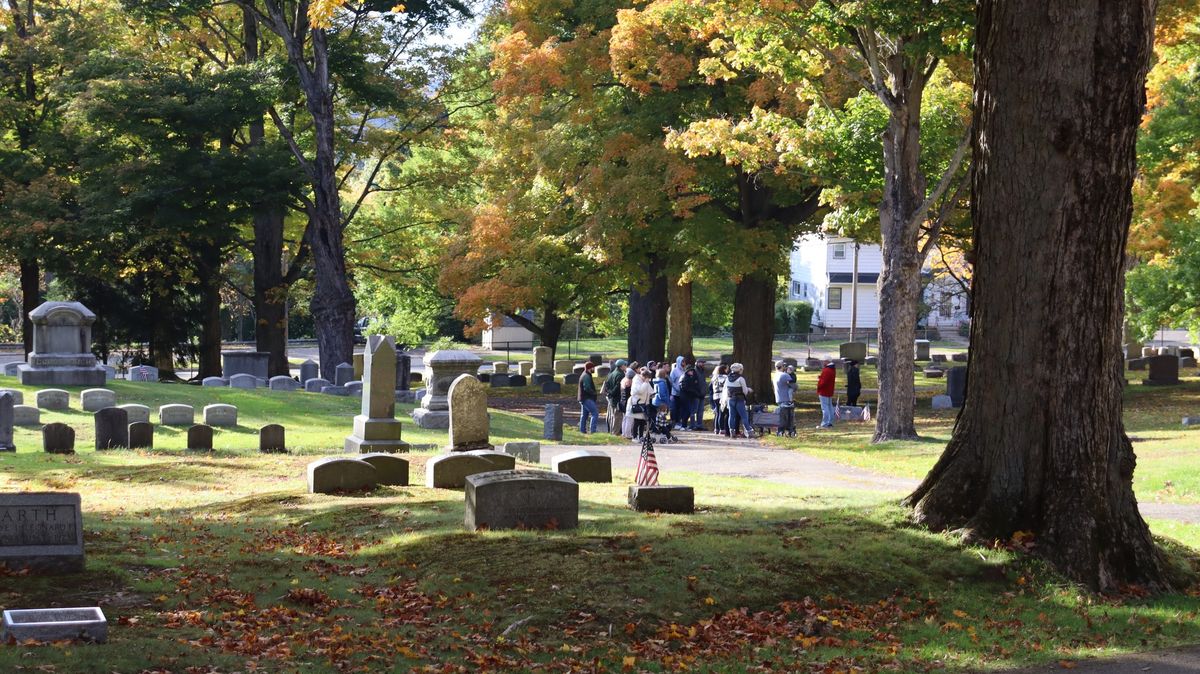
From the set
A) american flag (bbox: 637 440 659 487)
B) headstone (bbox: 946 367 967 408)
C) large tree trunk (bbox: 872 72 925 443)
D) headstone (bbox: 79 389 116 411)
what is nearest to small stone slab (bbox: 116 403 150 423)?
headstone (bbox: 79 389 116 411)

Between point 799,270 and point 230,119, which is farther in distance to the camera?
point 799,270

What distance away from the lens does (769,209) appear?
33.2 meters

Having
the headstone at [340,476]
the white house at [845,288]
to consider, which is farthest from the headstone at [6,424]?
the white house at [845,288]

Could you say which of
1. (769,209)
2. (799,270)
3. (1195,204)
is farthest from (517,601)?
(799,270)

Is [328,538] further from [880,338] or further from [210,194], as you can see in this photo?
[210,194]

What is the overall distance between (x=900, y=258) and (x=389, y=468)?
453 inches

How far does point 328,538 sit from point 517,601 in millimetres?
3601

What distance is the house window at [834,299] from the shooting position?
82750 mm

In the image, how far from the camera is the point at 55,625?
315 inches

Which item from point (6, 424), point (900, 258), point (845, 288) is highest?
point (845, 288)

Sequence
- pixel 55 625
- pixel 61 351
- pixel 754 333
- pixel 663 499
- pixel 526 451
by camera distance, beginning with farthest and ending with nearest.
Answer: pixel 754 333
pixel 61 351
pixel 526 451
pixel 663 499
pixel 55 625

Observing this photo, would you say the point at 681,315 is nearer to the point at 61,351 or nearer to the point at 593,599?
the point at 61,351

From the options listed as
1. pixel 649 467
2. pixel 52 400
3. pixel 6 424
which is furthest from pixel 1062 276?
pixel 52 400

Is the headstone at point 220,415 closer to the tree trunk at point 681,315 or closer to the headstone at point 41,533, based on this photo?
the headstone at point 41,533
